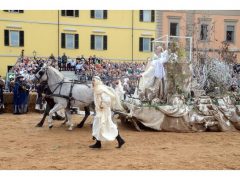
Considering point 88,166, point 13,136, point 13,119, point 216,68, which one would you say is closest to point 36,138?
point 13,136

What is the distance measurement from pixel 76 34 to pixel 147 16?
24.2 feet

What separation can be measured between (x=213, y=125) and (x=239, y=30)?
26.2m

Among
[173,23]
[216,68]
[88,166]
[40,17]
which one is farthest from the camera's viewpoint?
[173,23]

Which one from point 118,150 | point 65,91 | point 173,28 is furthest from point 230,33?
point 118,150

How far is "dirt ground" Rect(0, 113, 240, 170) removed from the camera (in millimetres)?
7844

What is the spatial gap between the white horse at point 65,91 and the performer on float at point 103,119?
3.03 meters

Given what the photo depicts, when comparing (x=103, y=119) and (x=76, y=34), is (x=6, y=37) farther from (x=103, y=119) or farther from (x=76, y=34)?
(x=103, y=119)

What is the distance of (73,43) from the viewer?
117 feet

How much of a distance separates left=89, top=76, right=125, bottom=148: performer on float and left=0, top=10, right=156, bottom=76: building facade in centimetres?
2509

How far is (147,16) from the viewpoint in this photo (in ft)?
124

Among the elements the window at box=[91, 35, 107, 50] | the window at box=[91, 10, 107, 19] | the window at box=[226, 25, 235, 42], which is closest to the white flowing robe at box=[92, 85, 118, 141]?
A: the window at box=[91, 35, 107, 50]

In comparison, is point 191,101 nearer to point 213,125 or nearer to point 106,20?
point 213,125

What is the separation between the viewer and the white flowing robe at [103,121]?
928cm

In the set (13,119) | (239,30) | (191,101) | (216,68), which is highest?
(239,30)
